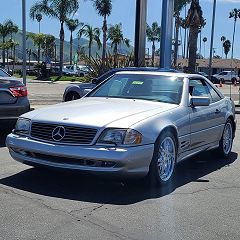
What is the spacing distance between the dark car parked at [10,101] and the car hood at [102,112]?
8.75 feet

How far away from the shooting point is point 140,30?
63.1ft

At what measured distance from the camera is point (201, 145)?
24.2 ft

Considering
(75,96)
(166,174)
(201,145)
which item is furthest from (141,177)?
(75,96)

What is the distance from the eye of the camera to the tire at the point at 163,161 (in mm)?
5980

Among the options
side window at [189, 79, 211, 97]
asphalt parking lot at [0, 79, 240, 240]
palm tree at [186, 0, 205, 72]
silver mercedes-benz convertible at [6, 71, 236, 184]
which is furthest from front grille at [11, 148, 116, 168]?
palm tree at [186, 0, 205, 72]

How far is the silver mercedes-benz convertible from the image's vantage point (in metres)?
5.62

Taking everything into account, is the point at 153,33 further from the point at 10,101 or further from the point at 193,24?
the point at 10,101

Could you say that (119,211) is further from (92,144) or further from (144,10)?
(144,10)

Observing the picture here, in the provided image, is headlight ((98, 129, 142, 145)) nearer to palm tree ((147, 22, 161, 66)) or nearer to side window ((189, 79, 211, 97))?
side window ((189, 79, 211, 97))

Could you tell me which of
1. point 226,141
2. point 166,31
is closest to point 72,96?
point 166,31

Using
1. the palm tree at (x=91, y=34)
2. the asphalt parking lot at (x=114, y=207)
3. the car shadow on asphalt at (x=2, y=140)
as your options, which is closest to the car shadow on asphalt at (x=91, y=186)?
the asphalt parking lot at (x=114, y=207)

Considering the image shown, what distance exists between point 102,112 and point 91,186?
0.94 m

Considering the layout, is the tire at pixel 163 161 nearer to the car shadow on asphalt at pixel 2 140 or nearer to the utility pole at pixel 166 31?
the car shadow on asphalt at pixel 2 140

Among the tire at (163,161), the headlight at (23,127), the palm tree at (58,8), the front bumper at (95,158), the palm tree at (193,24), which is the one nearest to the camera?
the front bumper at (95,158)
